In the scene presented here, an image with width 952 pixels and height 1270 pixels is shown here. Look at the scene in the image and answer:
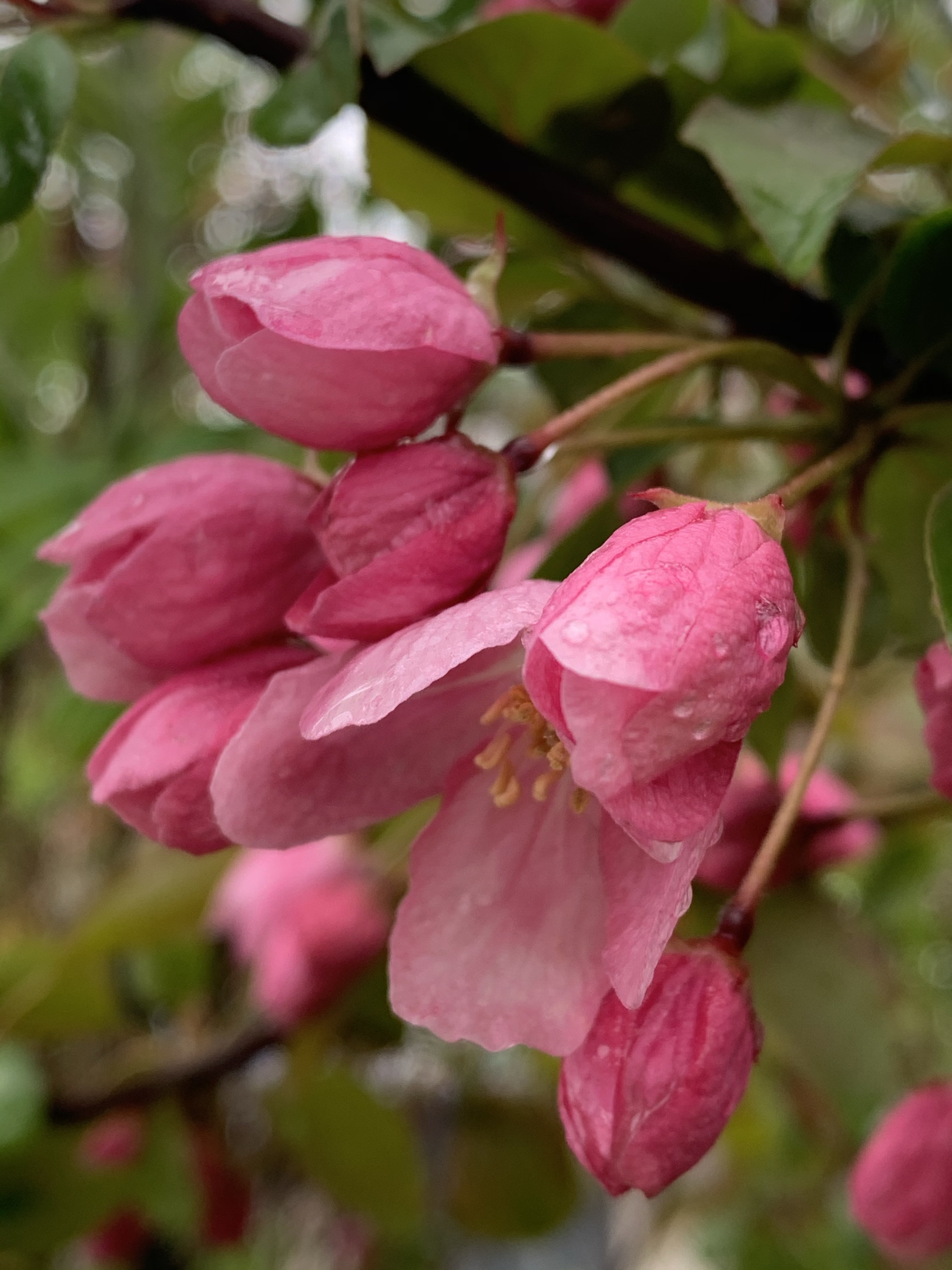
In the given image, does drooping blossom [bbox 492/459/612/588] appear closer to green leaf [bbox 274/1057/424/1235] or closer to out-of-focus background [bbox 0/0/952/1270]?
out-of-focus background [bbox 0/0/952/1270]

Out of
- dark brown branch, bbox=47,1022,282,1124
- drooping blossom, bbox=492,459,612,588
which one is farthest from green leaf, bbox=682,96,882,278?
dark brown branch, bbox=47,1022,282,1124

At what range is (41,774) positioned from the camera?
1.88 m

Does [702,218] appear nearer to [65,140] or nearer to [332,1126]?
[332,1126]

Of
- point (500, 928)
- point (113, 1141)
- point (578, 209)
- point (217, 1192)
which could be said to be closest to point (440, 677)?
point (500, 928)

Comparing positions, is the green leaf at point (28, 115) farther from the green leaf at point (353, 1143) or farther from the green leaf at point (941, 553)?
the green leaf at point (353, 1143)

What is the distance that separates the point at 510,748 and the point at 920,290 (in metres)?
0.23

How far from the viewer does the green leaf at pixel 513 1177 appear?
1.40 metres

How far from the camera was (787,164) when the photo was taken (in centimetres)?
42

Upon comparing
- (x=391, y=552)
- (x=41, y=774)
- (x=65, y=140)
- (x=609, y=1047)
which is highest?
(x=391, y=552)

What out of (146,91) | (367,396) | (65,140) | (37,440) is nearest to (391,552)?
(367,396)

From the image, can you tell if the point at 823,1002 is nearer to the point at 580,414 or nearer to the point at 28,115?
the point at 580,414

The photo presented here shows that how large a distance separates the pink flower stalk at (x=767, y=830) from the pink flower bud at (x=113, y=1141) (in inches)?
23.8

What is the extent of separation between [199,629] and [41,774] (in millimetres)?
1657

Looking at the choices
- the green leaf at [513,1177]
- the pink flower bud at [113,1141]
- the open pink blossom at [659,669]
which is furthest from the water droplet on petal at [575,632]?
the green leaf at [513,1177]
